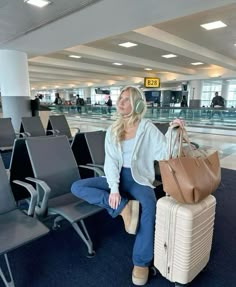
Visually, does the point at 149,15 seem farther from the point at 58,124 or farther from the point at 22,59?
the point at 22,59

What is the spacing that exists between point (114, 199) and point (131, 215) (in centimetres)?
14

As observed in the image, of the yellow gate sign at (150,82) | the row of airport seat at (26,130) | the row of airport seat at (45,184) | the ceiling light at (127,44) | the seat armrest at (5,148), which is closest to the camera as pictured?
the row of airport seat at (45,184)

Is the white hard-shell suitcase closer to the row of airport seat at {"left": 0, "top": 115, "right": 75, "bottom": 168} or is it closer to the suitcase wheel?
the suitcase wheel

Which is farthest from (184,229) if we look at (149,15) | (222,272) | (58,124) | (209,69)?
(209,69)

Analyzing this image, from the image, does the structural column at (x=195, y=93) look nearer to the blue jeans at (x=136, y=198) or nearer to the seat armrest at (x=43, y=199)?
the blue jeans at (x=136, y=198)

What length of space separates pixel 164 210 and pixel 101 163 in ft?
3.80

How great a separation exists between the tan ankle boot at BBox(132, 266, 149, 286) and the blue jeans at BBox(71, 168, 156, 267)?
3 cm

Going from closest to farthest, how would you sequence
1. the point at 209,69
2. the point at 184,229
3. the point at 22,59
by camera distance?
the point at 184,229 < the point at 22,59 < the point at 209,69

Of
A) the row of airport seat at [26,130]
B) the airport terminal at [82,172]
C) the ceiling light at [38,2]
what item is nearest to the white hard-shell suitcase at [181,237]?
the airport terminal at [82,172]

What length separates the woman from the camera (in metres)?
1.52

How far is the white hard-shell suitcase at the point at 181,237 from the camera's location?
51.8 inches

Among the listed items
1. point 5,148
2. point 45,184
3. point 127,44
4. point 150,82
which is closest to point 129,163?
point 45,184

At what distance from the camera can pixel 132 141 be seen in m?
1.63

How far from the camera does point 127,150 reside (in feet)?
5.39
